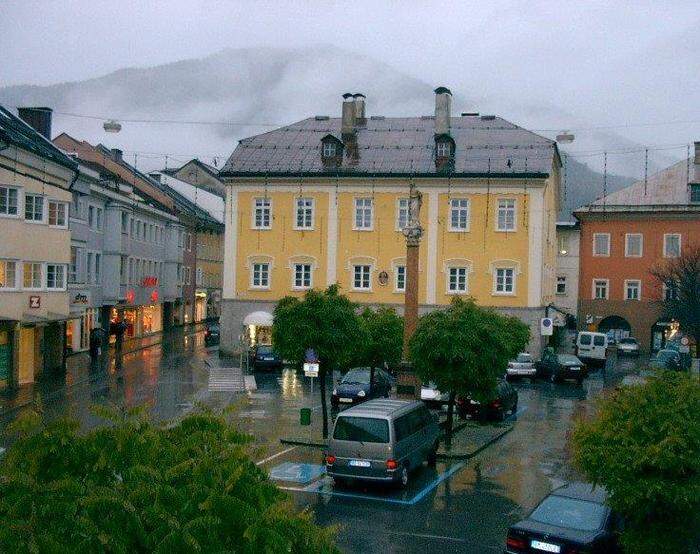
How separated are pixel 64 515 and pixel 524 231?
45.2m

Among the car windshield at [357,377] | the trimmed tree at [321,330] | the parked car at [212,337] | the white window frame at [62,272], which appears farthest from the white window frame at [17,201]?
the parked car at [212,337]

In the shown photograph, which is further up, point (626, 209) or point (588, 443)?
point (626, 209)

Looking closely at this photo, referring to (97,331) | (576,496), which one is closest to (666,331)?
(97,331)

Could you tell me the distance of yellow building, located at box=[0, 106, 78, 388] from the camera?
33.1 meters

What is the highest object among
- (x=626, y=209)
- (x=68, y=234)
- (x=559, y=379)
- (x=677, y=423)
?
(x=626, y=209)

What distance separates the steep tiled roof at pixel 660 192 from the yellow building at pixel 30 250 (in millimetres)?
41069

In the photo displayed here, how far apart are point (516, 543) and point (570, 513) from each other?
3.78 feet

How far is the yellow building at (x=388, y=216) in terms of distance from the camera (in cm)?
4841

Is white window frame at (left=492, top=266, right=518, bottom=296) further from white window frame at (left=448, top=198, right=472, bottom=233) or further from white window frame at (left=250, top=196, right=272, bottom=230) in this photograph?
white window frame at (left=250, top=196, right=272, bottom=230)

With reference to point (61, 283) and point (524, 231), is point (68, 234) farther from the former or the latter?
point (524, 231)

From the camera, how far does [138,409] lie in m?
6.99

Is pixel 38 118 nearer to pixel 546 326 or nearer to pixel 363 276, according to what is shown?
→ pixel 363 276

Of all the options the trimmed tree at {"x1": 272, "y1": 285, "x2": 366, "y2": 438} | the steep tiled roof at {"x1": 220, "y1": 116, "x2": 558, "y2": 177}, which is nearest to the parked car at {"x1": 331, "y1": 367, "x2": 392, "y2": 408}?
the trimmed tree at {"x1": 272, "y1": 285, "x2": 366, "y2": 438}

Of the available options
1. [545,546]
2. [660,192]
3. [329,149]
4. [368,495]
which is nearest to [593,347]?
[660,192]
